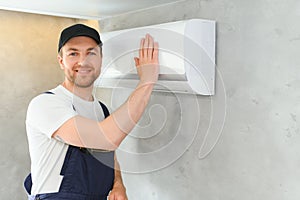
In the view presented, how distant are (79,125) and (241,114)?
0.50 metres

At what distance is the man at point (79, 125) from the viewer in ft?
3.57

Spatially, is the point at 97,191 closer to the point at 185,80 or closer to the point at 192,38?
the point at 185,80

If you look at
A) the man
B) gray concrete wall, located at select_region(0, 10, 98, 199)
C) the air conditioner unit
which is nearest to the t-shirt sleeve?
the man

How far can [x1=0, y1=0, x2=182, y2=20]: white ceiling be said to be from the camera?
4.49ft

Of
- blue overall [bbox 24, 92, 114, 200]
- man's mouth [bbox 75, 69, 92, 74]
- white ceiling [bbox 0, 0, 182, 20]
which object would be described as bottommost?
blue overall [bbox 24, 92, 114, 200]

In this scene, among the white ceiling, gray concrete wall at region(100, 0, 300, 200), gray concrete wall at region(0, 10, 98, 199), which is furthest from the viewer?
gray concrete wall at region(0, 10, 98, 199)

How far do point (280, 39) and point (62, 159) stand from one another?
0.79 meters

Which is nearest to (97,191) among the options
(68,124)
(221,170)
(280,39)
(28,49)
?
(68,124)

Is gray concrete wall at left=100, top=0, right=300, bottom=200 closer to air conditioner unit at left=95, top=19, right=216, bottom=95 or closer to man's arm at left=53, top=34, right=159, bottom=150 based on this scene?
air conditioner unit at left=95, top=19, right=216, bottom=95

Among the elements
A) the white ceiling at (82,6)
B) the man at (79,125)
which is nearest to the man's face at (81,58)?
the man at (79,125)

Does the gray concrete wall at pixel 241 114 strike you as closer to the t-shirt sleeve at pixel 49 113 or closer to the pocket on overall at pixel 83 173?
the pocket on overall at pixel 83 173

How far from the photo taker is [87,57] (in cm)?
121

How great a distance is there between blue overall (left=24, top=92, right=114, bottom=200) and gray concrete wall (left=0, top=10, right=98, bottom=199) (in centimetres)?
64

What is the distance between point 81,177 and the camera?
4.05 feet
